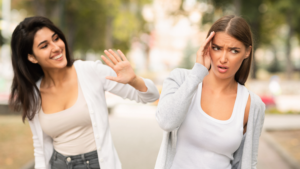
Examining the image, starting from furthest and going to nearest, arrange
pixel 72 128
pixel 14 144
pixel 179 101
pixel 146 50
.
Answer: pixel 146 50, pixel 14 144, pixel 72 128, pixel 179 101

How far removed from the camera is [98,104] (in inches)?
107

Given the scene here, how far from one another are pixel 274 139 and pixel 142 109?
7.21 meters

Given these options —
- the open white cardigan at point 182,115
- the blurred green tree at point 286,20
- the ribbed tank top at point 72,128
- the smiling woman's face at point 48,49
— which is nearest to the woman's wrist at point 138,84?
the open white cardigan at point 182,115

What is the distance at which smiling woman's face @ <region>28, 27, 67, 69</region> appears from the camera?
2.62m

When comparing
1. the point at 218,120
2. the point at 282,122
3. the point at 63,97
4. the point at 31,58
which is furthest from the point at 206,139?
the point at 282,122

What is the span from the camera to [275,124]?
417 inches

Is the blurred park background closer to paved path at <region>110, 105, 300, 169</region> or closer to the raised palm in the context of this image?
paved path at <region>110, 105, 300, 169</region>

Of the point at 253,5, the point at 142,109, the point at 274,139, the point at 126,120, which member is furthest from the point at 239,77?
the point at 253,5

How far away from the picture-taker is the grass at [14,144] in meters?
5.68

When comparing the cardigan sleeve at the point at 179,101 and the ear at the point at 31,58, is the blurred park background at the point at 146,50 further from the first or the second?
the cardigan sleeve at the point at 179,101

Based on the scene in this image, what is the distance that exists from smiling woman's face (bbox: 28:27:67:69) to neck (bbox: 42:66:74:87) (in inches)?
6.1

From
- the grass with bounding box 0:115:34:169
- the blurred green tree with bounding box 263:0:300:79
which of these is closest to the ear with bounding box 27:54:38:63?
the grass with bounding box 0:115:34:169

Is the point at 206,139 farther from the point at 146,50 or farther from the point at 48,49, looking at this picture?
the point at 146,50

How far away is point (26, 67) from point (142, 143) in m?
5.36
